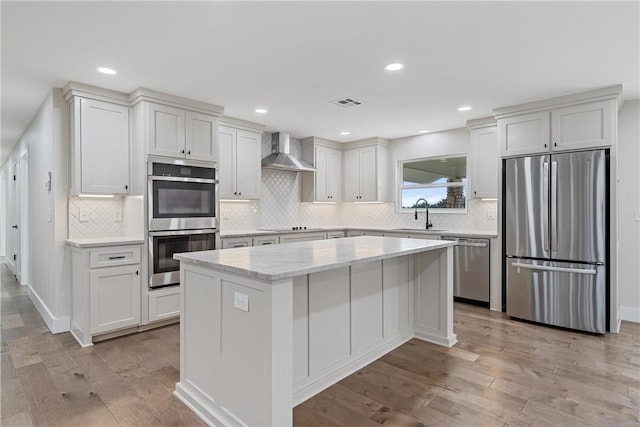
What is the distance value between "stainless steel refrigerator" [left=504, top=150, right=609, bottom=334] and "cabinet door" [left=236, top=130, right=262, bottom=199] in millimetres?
3177

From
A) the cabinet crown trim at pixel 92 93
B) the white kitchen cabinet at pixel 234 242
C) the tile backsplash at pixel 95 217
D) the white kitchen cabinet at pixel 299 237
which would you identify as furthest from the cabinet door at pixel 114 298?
the white kitchen cabinet at pixel 299 237

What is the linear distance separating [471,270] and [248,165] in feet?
10.7

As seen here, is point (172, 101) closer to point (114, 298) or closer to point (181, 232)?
point (181, 232)

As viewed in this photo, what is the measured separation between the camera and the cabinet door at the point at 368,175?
19.8 feet

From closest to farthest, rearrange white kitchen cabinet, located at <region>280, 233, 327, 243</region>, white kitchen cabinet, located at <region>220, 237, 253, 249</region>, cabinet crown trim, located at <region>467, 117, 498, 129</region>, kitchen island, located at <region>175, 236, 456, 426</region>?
kitchen island, located at <region>175, 236, 456, 426</region> < white kitchen cabinet, located at <region>220, 237, 253, 249</region> < cabinet crown trim, located at <region>467, 117, 498, 129</region> < white kitchen cabinet, located at <region>280, 233, 327, 243</region>

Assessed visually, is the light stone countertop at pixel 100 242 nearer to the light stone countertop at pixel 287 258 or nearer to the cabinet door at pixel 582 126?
the light stone countertop at pixel 287 258

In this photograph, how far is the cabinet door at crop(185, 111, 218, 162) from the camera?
3957 millimetres

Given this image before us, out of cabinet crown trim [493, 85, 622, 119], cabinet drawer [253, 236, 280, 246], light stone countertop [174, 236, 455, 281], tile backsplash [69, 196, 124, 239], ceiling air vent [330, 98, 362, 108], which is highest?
ceiling air vent [330, 98, 362, 108]

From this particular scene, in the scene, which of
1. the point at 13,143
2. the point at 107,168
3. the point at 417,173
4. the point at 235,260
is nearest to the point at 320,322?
the point at 235,260

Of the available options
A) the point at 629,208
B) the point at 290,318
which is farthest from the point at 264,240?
the point at 629,208

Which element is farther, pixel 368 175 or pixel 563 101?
pixel 368 175

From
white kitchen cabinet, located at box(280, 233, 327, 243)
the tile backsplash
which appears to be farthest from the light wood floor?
white kitchen cabinet, located at box(280, 233, 327, 243)

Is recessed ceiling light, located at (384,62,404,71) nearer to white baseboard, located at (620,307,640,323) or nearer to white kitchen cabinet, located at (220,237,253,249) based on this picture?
white kitchen cabinet, located at (220,237,253,249)

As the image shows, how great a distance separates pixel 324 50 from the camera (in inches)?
107
